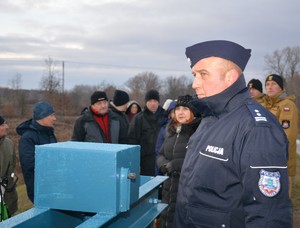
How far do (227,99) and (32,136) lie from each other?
9.28ft

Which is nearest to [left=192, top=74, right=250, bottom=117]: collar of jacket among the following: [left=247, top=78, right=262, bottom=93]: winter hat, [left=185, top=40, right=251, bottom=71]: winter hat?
[left=185, top=40, right=251, bottom=71]: winter hat

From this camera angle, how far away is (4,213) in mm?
3592

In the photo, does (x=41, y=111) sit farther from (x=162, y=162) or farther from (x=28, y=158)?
(x=162, y=162)

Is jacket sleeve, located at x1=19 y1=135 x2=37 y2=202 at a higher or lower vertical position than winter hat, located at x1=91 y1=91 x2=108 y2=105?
lower

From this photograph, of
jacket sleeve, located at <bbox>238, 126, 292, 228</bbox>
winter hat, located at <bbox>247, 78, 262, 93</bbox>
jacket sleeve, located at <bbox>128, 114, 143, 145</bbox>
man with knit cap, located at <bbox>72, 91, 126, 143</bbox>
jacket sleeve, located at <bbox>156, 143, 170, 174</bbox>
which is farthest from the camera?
A: winter hat, located at <bbox>247, 78, 262, 93</bbox>

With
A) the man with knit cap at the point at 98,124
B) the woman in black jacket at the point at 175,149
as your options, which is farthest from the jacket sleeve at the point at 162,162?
the man with knit cap at the point at 98,124

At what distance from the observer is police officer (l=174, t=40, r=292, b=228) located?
175cm

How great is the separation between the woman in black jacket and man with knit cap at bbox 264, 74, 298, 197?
1772 mm

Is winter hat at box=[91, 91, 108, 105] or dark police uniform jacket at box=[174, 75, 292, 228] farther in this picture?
winter hat at box=[91, 91, 108, 105]

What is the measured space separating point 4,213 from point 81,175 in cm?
198

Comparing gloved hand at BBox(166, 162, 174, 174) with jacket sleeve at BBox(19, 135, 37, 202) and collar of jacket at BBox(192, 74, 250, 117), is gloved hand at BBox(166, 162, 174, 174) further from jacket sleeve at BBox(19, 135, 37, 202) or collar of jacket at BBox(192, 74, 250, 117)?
collar of jacket at BBox(192, 74, 250, 117)

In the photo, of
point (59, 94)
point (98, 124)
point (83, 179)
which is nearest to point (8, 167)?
point (98, 124)

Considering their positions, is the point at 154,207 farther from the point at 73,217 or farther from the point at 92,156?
the point at 92,156

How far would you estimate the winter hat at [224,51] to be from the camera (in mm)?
2107
